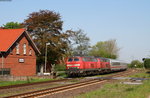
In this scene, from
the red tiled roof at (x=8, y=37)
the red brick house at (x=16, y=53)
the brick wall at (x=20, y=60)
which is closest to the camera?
the red brick house at (x=16, y=53)

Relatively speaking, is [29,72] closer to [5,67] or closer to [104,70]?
[5,67]

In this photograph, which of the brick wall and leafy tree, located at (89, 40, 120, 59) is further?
leafy tree, located at (89, 40, 120, 59)

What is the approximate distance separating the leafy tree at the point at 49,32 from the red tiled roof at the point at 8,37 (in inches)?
355

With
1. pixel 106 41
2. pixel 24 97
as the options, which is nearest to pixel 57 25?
pixel 24 97

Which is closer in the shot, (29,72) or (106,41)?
(29,72)

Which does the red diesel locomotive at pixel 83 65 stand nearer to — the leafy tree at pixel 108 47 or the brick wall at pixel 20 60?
the brick wall at pixel 20 60

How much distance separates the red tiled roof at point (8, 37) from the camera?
36188 mm

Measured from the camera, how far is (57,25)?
5078cm

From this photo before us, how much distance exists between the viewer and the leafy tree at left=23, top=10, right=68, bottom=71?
161 ft

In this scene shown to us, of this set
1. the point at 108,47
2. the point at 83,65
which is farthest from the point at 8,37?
the point at 108,47

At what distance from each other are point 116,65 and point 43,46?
59.2 feet

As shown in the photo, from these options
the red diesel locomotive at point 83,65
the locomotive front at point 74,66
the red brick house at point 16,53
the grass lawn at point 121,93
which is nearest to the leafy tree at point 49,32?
the red brick house at point 16,53

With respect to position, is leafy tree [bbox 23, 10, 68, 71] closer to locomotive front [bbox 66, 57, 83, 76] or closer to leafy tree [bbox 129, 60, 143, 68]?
locomotive front [bbox 66, 57, 83, 76]

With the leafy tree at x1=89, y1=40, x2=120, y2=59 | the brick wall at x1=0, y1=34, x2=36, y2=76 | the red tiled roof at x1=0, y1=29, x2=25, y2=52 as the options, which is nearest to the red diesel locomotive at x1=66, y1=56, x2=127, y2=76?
the brick wall at x1=0, y1=34, x2=36, y2=76
